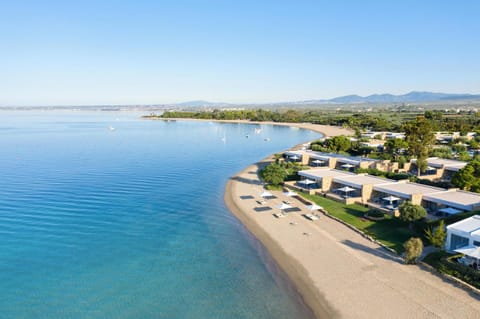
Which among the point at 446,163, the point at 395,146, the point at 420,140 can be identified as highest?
the point at 420,140

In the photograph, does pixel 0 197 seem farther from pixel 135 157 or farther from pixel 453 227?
pixel 453 227

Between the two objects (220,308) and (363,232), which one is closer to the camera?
(220,308)

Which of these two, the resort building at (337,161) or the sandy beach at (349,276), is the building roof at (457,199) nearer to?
the sandy beach at (349,276)

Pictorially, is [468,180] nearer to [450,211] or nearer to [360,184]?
[450,211]

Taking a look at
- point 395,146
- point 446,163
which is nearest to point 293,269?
point 446,163

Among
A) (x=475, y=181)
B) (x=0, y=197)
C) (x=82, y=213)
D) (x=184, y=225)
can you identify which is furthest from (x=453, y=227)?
(x=0, y=197)

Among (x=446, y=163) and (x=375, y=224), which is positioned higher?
(x=446, y=163)

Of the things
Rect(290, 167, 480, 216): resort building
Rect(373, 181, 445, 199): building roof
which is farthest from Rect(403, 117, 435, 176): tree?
Rect(373, 181, 445, 199): building roof

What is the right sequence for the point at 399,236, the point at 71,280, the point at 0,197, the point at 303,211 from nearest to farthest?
the point at 71,280 → the point at 399,236 → the point at 303,211 → the point at 0,197
